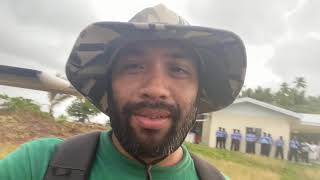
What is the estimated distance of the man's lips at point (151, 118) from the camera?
180 centimetres

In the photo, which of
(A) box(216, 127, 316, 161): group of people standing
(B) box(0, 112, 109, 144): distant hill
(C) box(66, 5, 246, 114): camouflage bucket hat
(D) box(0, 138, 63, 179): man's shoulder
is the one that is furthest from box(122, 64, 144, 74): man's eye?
(A) box(216, 127, 316, 161): group of people standing

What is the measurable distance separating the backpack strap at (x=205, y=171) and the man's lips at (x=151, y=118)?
0.35 meters

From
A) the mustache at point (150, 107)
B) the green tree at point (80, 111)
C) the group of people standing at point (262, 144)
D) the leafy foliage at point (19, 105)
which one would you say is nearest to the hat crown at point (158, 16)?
the mustache at point (150, 107)

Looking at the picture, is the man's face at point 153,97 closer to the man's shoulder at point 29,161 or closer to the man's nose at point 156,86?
the man's nose at point 156,86

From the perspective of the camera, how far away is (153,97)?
1819 millimetres

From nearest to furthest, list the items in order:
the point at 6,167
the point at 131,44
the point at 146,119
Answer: the point at 6,167 < the point at 146,119 < the point at 131,44

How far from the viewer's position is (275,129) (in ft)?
83.5

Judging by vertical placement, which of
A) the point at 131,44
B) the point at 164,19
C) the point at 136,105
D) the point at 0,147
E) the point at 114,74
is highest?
the point at 164,19

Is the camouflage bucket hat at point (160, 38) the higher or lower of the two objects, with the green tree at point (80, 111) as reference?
lower

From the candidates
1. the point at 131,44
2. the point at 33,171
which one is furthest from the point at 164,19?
the point at 33,171

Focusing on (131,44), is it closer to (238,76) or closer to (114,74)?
(114,74)

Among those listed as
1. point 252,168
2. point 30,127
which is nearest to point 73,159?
point 30,127

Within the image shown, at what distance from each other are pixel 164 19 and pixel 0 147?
11905 millimetres

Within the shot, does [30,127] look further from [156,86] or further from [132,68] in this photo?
[156,86]
